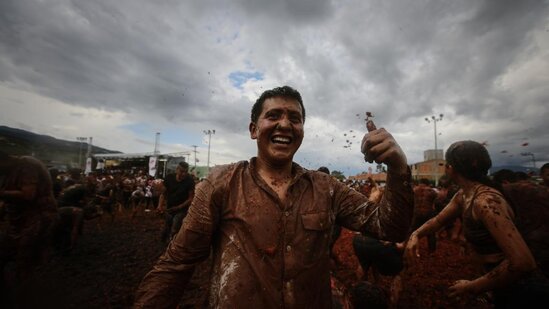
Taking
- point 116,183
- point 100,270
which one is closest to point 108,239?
point 100,270

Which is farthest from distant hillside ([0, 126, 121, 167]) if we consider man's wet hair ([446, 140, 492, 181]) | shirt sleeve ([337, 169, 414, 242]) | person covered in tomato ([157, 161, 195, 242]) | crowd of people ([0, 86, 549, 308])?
man's wet hair ([446, 140, 492, 181])

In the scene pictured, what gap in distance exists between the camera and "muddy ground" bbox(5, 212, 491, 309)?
5.18 m

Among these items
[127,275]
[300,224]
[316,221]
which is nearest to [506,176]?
[316,221]

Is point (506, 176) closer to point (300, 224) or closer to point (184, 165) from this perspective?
point (300, 224)

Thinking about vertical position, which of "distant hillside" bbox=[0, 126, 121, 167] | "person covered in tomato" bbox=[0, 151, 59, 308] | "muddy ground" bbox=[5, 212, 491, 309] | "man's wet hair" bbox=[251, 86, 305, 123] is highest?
"distant hillside" bbox=[0, 126, 121, 167]

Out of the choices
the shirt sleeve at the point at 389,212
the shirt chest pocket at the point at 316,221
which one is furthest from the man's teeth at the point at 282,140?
the shirt sleeve at the point at 389,212

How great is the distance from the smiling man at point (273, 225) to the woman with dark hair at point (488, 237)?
4.27 feet

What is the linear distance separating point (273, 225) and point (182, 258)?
62cm

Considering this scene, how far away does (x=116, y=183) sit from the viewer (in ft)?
53.9

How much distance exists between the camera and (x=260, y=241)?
1699 millimetres

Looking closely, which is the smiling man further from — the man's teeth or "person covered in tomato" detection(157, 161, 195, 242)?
"person covered in tomato" detection(157, 161, 195, 242)

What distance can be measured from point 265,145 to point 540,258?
134 inches

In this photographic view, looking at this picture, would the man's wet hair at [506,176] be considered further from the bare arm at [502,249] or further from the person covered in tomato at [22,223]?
the person covered in tomato at [22,223]

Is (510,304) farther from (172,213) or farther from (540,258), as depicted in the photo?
(172,213)
